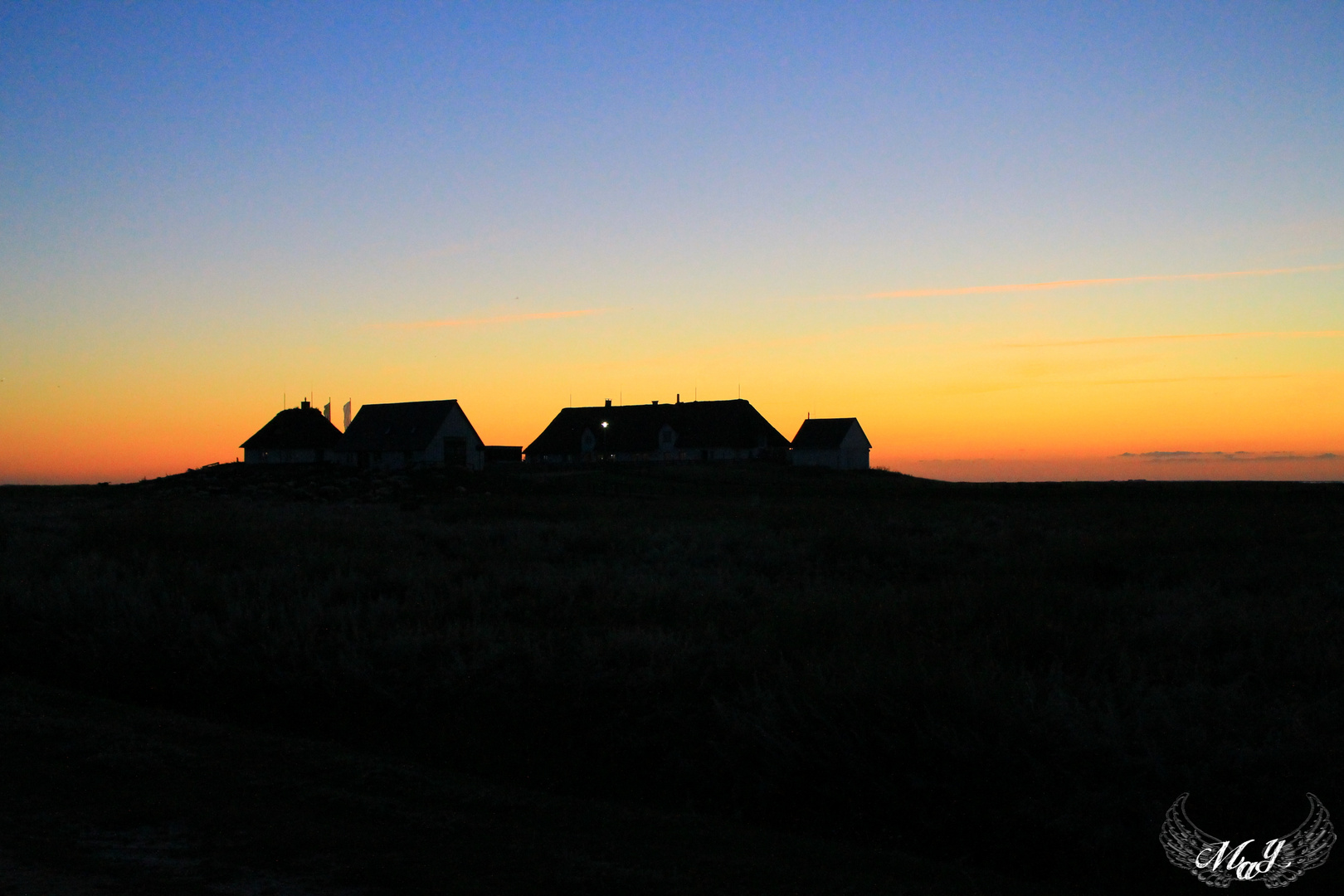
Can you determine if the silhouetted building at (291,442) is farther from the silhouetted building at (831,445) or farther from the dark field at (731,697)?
the dark field at (731,697)

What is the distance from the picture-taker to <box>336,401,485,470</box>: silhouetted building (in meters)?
63.1

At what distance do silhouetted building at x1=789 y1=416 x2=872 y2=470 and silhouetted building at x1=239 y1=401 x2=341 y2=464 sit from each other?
3597 centimetres

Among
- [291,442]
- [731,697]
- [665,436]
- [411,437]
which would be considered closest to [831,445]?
[665,436]

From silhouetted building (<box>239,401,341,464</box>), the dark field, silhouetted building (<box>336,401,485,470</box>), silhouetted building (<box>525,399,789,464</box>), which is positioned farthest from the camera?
silhouetted building (<box>525,399,789,464</box>)

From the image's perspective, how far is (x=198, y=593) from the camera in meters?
12.5

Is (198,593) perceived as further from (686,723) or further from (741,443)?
(741,443)

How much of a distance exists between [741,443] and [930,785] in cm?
6729

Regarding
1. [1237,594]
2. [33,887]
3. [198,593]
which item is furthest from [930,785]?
[198,593]

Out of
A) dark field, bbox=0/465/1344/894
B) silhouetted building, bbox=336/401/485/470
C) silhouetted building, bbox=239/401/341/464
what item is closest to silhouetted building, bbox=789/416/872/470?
silhouetted building, bbox=336/401/485/470

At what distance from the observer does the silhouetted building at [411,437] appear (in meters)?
63.1

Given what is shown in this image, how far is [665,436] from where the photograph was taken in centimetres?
7531

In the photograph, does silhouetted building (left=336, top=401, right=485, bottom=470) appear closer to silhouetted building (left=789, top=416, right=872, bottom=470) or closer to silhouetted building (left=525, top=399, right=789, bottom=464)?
silhouetted building (left=525, top=399, right=789, bottom=464)

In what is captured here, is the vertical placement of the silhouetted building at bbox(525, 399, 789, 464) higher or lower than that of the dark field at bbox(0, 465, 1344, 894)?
higher

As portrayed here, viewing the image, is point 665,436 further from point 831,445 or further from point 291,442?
point 291,442
